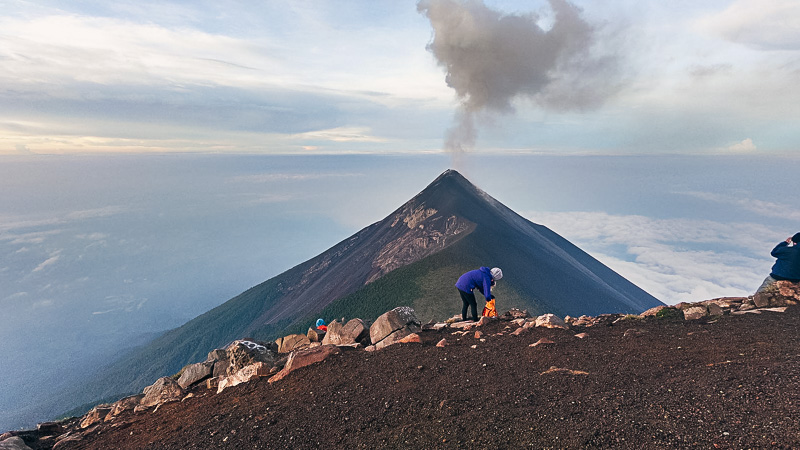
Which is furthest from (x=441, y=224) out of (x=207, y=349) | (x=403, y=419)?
(x=403, y=419)

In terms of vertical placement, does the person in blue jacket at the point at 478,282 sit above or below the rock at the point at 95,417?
above

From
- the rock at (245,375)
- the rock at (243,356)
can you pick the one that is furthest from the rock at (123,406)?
the rock at (245,375)

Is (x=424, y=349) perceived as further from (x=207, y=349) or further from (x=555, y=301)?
(x=207, y=349)

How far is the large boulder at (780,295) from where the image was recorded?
13.5 m

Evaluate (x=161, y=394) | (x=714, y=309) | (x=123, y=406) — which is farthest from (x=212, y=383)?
(x=714, y=309)

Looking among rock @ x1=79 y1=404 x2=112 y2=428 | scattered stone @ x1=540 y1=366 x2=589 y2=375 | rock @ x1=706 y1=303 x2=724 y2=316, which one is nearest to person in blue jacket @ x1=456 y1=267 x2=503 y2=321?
scattered stone @ x1=540 y1=366 x2=589 y2=375

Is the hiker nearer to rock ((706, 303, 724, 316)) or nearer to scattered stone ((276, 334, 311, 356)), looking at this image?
rock ((706, 303, 724, 316))

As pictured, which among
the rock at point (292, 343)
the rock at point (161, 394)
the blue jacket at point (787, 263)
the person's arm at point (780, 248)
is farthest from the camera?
the rock at point (292, 343)

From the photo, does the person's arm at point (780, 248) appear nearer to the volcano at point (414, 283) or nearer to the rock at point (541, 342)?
the rock at point (541, 342)

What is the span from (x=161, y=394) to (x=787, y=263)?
21.1m

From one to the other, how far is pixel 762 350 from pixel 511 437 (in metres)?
7.10

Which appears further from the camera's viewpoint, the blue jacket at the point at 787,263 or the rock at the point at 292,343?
the rock at the point at 292,343

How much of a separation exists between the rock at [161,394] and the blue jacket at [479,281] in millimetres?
10075

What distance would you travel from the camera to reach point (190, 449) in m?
8.54
